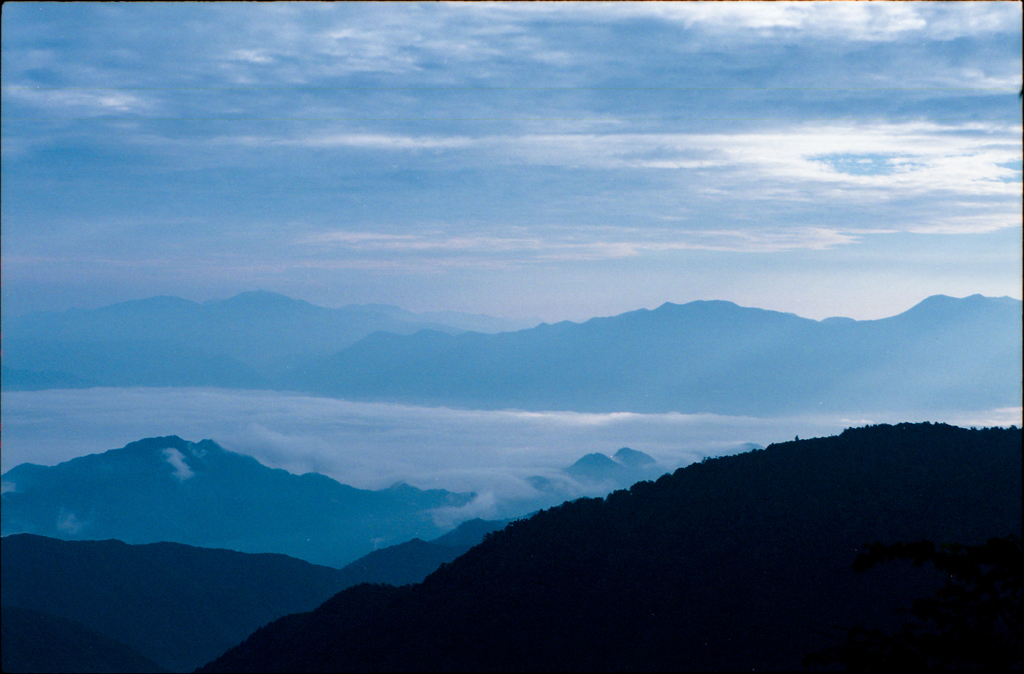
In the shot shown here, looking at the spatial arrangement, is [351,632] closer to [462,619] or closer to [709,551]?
[462,619]

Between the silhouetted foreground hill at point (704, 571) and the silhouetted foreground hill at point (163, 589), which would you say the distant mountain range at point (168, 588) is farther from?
the silhouetted foreground hill at point (704, 571)

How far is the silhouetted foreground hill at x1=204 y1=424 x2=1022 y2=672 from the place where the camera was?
45.5m

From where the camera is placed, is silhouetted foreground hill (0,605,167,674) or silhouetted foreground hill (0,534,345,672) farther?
silhouetted foreground hill (0,534,345,672)

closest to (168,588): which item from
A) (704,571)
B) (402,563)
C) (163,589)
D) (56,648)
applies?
(163,589)

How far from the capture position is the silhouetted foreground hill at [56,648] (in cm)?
9101

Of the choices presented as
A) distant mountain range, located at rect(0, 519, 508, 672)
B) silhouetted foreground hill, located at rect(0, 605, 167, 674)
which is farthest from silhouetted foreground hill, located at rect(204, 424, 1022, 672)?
distant mountain range, located at rect(0, 519, 508, 672)

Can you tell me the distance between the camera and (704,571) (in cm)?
5053

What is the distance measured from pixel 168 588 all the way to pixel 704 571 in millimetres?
125565

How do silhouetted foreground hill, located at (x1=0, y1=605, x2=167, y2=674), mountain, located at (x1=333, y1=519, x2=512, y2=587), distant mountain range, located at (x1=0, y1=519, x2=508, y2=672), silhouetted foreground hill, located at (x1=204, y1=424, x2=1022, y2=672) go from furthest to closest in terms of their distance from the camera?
mountain, located at (x1=333, y1=519, x2=512, y2=587) < distant mountain range, located at (x1=0, y1=519, x2=508, y2=672) < silhouetted foreground hill, located at (x1=0, y1=605, x2=167, y2=674) < silhouetted foreground hill, located at (x1=204, y1=424, x2=1022, y2=672)

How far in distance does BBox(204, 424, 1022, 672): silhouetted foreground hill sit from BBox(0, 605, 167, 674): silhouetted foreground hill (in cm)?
4262

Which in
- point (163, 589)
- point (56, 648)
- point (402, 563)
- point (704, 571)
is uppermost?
point (704, 571)

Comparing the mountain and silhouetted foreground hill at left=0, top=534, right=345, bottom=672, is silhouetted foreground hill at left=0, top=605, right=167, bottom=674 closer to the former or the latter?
silhouetted foreground hill at left=0, top=534, right=345, bottom=672

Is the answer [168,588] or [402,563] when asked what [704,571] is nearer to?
[168,588]

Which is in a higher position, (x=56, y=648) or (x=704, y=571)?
(x=704, y=571)
